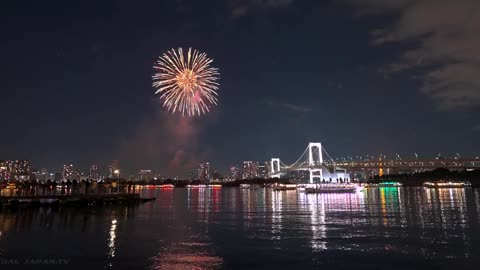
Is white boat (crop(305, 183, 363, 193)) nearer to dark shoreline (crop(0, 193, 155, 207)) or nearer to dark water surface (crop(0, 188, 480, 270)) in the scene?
dark shoreline (crop(0, 193, 155, 207))

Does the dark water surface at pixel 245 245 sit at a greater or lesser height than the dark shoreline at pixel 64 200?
lesser

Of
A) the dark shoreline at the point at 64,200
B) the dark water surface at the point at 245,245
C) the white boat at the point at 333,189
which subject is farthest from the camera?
the white boat at the point at 333,189

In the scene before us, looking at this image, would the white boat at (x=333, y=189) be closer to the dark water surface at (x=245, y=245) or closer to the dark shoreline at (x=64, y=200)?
the dark shoreline at (x=64, y=200)

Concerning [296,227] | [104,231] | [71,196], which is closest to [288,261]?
[296,227]

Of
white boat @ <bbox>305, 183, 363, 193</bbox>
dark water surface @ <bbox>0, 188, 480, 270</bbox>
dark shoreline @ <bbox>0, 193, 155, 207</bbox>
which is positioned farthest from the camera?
white boat @ <bbox>305, 183, 363, 193</bbox>

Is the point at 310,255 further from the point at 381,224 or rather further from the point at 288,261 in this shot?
the point at 381,224

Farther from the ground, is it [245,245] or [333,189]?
[333,189]

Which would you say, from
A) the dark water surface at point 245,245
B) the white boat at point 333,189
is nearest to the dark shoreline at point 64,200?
the dark water surface at point 245,245

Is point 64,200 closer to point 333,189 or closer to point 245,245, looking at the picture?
point 245,245

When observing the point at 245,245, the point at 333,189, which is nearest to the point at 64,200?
the point at 245,245

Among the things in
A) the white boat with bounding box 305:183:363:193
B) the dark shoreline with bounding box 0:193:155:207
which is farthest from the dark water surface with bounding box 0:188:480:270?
the white boat with bounding box 305:183:363:193

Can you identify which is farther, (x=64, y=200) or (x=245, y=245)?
(x=64, y=200)
